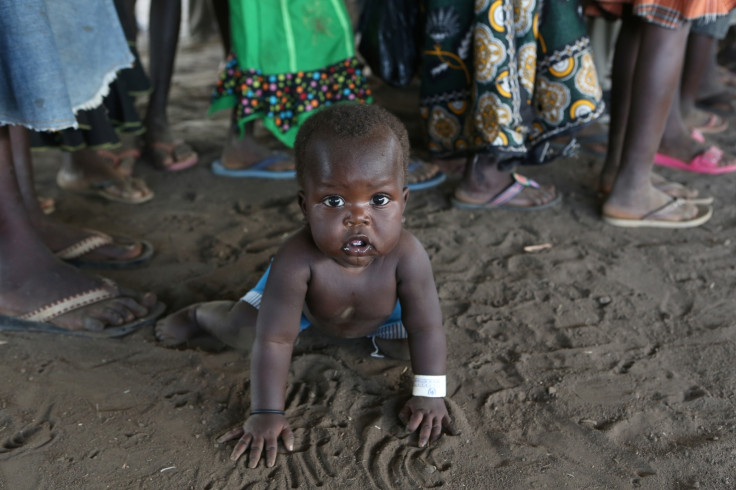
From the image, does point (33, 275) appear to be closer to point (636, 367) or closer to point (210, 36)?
point (636, 367)

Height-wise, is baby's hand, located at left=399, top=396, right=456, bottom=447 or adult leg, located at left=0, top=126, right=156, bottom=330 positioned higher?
adult leg, located at left=0, top=126, right=156, bottom=330

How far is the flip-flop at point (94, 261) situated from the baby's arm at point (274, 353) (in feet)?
3.21

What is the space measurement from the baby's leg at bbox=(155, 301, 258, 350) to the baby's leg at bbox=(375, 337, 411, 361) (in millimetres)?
355

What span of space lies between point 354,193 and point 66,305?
3.41ft

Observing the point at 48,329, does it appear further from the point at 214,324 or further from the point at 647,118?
the point at 647,118

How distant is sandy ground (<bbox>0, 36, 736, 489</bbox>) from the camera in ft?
4.63

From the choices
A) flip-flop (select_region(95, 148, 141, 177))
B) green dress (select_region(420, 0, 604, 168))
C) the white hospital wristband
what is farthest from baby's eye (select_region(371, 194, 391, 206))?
flip-flop (select_region(95, 148, 141, 177))

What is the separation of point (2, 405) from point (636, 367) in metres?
1.64

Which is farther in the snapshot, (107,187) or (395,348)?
(107,187)

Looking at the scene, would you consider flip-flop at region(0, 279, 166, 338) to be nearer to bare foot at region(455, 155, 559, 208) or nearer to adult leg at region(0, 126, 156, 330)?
adult leg at region(0, 126, 156, 330)

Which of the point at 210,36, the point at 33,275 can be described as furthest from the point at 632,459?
the point at 210,36

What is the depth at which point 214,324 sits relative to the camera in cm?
183

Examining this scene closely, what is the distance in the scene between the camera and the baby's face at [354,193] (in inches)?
54.0

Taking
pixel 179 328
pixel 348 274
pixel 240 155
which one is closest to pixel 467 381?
pixel 348 274
